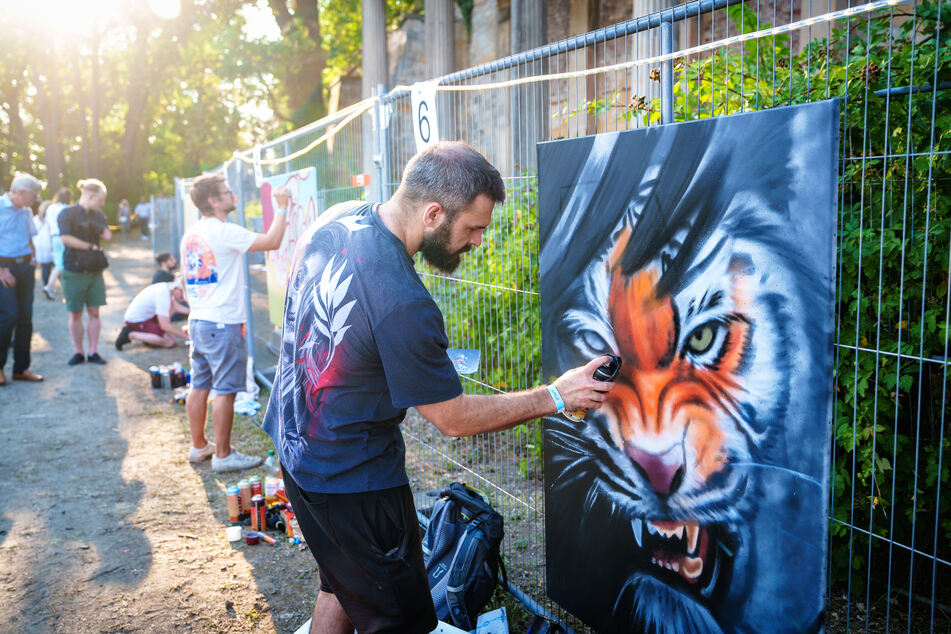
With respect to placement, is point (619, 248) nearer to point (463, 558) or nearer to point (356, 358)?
point (356, 358)

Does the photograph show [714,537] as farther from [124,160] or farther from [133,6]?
[124,160]

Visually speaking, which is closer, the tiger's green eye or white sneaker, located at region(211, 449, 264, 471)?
the tiger's green eye

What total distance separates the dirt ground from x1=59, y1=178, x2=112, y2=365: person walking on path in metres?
1.27

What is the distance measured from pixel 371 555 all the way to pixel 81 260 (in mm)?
7754

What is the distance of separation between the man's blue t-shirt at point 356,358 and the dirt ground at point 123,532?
5.58 feet

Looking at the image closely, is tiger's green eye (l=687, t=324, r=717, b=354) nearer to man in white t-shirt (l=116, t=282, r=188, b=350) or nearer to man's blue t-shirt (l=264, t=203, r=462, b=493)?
man's blue t-shirt (l=264, t=203, r=462, b=493)

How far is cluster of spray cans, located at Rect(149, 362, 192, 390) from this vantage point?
8242 mm

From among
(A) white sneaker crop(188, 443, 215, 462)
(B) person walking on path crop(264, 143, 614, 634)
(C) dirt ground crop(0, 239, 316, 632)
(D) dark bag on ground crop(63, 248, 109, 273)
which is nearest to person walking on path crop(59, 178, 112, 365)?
(D) dark bag on ground crop(63, 248, 109, 273)

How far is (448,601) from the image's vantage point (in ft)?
10.2

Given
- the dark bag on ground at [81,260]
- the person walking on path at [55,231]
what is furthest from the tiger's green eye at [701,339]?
the person walking on path at [55,231]

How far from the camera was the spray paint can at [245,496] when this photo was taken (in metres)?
4.85

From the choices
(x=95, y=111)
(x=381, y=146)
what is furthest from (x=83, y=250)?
(x=95, y=111)

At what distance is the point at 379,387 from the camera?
2.30 meters

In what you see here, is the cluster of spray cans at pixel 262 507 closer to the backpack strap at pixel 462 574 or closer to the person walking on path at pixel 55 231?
the backpack strap at pixel 462 574
